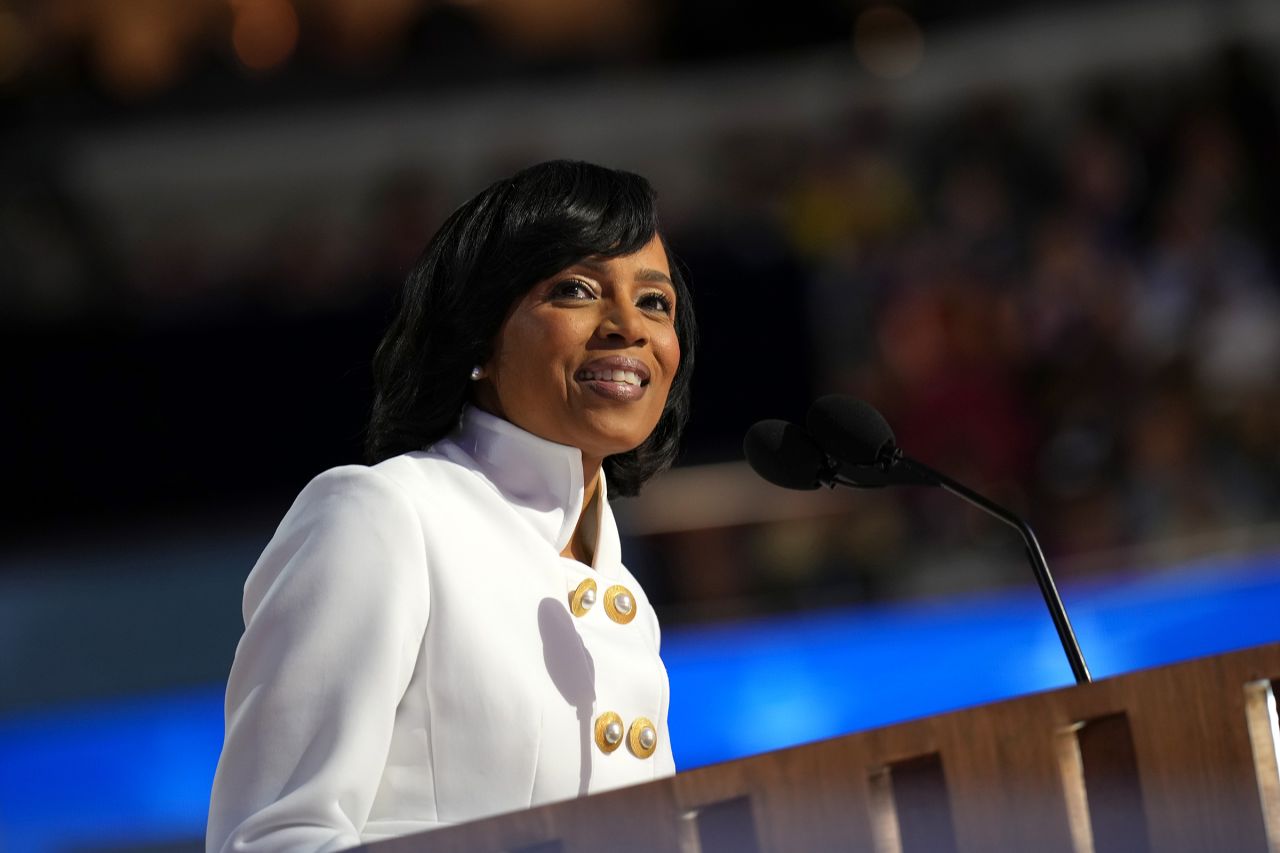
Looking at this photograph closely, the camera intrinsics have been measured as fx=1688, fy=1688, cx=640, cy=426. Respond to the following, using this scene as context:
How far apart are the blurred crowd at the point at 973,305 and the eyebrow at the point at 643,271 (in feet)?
9.92

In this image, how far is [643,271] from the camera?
176cm

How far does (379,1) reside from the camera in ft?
26.8

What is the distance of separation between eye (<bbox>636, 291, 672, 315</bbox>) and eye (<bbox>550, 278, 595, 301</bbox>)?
0.07m

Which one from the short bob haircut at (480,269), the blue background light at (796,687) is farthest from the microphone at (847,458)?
the blue background light at (796,687)

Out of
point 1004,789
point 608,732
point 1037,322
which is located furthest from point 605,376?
point 1037,322

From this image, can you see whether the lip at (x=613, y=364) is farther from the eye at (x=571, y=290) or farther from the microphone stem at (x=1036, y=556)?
the microphone stem at (x=1036, y=556)

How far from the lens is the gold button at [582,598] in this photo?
1666 millimetres

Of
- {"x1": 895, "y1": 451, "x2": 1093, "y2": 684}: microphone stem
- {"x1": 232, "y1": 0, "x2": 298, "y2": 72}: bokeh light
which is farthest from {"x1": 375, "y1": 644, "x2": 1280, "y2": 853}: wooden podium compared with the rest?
{"x1": 232, "y1": 0, "x2": 298, "y2": 72}: bokeh light

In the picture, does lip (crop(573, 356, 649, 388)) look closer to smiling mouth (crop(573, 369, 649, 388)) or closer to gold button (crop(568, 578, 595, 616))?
smiling mouth (crop(573, 369, 649, 388))

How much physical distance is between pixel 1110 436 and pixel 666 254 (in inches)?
148

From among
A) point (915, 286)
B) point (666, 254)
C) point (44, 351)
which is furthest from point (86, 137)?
point (666, 254)

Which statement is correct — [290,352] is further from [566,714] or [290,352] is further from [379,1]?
[566,714]

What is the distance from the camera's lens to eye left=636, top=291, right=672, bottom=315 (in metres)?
1.78

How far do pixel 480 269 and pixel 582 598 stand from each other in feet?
1.15
